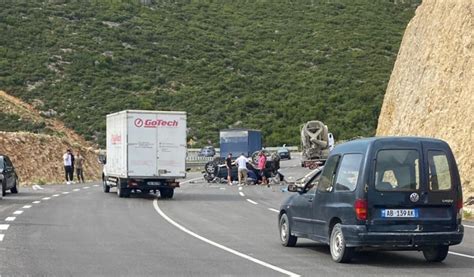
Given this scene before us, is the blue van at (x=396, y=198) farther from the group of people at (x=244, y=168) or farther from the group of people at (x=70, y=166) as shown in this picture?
the group of people at (x=70, y=166)

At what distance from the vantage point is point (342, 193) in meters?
14.7

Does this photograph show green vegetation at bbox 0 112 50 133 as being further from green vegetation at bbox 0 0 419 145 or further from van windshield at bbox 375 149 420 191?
van windshield at bbox 375 149 420 191

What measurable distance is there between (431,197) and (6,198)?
20.6 meters

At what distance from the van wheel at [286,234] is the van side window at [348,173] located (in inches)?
91.3

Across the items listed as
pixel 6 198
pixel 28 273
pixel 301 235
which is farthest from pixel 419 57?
pixel 28 273

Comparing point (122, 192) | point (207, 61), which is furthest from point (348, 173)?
point (207, 61)

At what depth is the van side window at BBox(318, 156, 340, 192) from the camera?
15242 millimetres

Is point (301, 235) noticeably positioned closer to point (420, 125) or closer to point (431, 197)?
point (431, 197)

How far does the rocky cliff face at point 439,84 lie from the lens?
32.4m

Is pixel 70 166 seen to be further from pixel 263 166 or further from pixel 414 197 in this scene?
pixel 414 197

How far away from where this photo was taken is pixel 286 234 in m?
17.1

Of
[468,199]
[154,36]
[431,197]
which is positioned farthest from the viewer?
[154,36]

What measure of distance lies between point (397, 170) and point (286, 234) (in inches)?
130

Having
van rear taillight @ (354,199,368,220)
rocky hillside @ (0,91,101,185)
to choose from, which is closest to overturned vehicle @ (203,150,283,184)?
rocky hillside @ (0,91,101,185)
